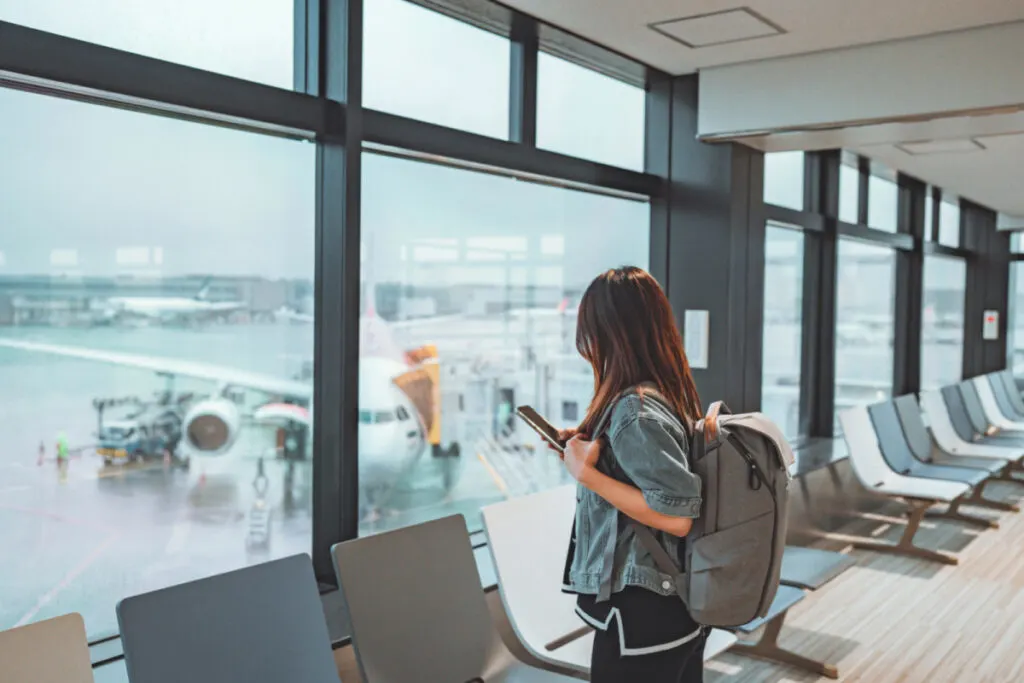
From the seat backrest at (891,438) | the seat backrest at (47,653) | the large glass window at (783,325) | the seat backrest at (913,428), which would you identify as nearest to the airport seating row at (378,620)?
the seat backrest at (47,653)

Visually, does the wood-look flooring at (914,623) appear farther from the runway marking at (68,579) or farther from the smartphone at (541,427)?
the runway marking at (68,579)

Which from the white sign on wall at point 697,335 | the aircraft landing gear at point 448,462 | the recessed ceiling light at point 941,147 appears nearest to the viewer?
the aircraft landing gear at point 448,462

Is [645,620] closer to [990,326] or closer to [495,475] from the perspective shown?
[495,475]

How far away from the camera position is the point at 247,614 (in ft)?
7.84

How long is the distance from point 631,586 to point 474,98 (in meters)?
2.65

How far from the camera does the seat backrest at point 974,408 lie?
8.40 meters

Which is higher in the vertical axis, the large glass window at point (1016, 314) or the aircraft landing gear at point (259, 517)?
the large glass window at point (1016, 314)

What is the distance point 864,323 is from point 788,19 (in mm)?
4487

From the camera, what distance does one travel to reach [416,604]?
2756 millimetres

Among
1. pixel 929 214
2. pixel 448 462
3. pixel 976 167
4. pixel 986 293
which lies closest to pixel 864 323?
pixel 976 167

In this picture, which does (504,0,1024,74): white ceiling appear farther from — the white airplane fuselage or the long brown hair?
the long brown hair

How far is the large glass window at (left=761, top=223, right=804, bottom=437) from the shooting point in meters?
6.46

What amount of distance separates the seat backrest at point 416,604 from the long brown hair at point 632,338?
3.06 feet

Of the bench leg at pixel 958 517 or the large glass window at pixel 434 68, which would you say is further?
the bench leg at pixel 958 517
